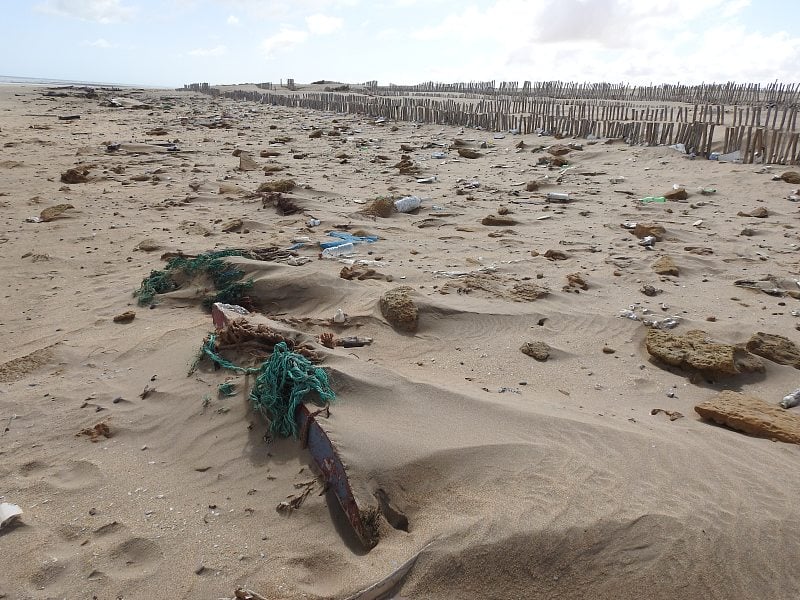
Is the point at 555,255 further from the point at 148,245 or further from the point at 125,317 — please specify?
the point at 148,245

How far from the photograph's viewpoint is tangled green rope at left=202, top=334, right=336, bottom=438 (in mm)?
2537

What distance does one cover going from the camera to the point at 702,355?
3.40 metres

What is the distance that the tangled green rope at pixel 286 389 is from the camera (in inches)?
99.9

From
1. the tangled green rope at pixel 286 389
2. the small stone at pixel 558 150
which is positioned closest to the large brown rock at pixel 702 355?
the tangled green rope at pixel 286 389

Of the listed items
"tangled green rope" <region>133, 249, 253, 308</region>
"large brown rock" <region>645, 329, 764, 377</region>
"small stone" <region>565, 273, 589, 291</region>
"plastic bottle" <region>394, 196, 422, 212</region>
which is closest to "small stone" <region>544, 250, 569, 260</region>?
"small stone" <region>565, 273, 589, 291</region>

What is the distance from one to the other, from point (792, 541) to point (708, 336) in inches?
75.1

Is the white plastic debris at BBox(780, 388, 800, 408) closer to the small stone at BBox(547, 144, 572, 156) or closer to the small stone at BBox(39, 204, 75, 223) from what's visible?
the small stone at BBox(39, 204, 75, 223)

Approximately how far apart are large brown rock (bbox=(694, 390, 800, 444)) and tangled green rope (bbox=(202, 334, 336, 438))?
2018 millimetres

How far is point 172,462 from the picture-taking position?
2.52 meters

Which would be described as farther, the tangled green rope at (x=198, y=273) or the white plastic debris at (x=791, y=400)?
the tangled green rope at (x=198, y=273)

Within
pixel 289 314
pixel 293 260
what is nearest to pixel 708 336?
pixel 289 314

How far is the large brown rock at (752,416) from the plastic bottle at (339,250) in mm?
3337

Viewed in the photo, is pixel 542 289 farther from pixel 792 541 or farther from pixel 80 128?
pixel 80 128

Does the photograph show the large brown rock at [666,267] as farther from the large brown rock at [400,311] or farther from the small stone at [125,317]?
the small stone at [125,317]
